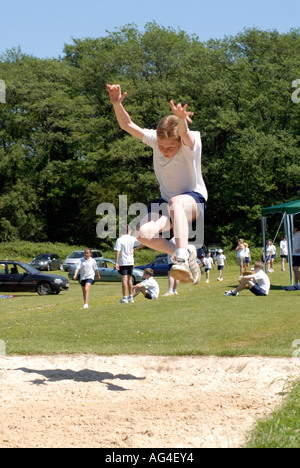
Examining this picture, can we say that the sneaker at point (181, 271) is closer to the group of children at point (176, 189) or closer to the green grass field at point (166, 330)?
the group of children at point (176, 189)

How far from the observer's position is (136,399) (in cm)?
646

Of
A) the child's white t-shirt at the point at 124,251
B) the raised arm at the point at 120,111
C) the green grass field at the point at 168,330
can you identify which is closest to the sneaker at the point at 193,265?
the raised arm at the point at 120,111

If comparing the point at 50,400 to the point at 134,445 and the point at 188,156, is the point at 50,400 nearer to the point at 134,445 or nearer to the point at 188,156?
the point at 134,445

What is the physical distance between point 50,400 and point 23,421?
84 centimetres

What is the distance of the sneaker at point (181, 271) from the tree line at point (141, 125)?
4382 centimetres

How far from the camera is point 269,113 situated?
5225 cm

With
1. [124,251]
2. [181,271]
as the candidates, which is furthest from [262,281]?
[181,271]

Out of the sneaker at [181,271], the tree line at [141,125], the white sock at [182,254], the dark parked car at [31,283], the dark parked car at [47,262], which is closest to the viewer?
the sneaker at [181,271]

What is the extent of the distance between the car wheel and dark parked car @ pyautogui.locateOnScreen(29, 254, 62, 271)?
19.8 m

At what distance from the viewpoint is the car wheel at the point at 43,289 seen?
24969mm

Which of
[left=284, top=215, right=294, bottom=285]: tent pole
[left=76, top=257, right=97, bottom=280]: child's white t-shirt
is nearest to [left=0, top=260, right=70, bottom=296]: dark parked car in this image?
[left=76, top=257, right=97, bottom=280]: child's white t-shirt
